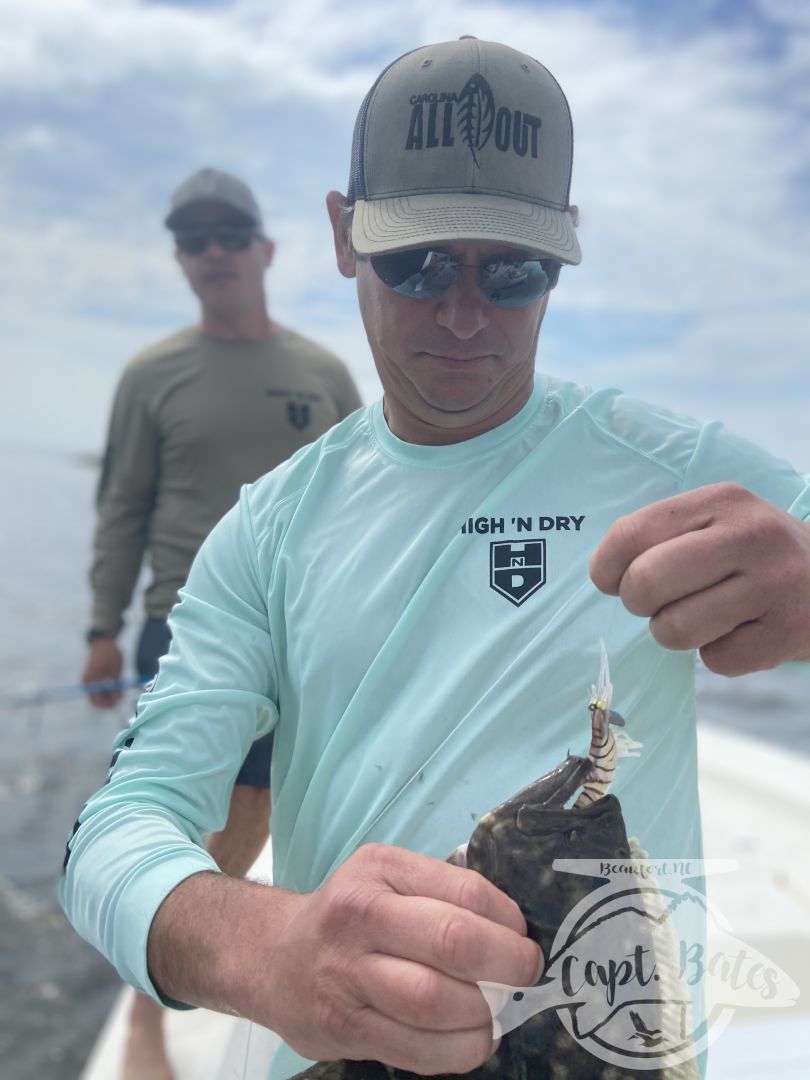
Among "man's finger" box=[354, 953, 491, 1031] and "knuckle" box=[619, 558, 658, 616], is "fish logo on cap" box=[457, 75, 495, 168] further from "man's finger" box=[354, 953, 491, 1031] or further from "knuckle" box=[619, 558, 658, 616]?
"man's finger" box=[354, 953, 491, 1031]

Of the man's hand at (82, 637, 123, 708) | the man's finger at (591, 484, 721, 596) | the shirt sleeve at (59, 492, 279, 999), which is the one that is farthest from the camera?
the man's hand at (82, 637, 123, 708)

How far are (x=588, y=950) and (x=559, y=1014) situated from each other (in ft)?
0.26

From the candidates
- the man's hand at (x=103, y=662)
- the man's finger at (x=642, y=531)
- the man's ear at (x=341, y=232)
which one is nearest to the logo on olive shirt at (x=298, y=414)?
the man's hand at (x=103, y=662)

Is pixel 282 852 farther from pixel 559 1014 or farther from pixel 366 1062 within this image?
pixel 559 1014

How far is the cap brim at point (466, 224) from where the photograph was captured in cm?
137

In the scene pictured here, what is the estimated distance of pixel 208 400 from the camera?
318 centimetres

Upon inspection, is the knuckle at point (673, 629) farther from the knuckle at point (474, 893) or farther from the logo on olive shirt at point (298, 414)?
the logo on olive shirt at point (298, 414)

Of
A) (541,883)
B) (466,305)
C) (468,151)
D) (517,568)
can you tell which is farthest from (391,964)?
(468,151)

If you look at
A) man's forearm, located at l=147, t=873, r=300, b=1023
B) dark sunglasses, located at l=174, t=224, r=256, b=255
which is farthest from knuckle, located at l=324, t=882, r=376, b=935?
dark sunglasses, located at l=174, t=224, r=256, b=255

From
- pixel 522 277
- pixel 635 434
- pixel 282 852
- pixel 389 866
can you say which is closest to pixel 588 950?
pixel 389 866

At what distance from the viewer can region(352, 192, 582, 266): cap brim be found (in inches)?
53.9

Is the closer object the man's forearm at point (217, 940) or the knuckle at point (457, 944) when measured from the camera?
the knuckle at point (457, 944)

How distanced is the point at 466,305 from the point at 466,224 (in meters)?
0.11

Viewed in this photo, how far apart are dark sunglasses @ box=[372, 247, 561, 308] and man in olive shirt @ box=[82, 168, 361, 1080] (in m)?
1.68
